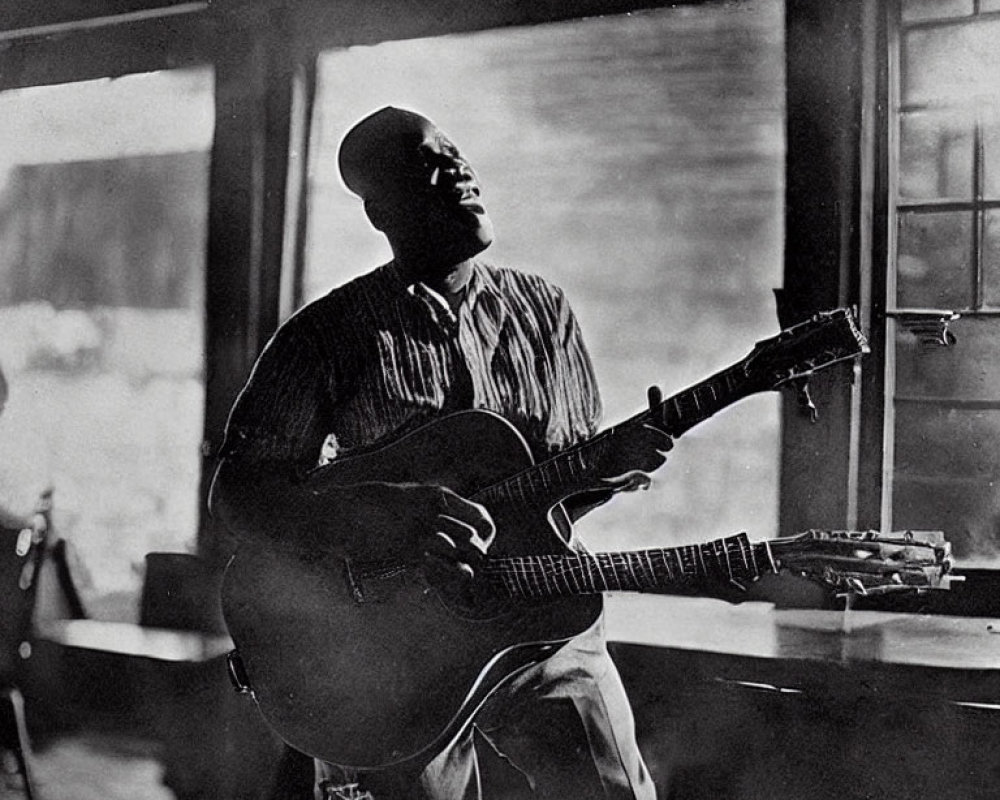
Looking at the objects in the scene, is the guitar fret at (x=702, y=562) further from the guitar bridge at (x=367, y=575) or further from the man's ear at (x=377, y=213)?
the man's ear at (x=377, y=213)

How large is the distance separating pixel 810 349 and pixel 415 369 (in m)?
0.67

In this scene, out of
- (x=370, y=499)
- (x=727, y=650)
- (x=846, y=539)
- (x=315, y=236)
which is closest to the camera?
(x=846, y=539)

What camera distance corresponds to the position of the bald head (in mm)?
2025

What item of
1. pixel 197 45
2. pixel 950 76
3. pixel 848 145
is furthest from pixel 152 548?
pixel 950 76

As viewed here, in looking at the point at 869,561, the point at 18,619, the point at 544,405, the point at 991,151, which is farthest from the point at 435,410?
the point at 18,619

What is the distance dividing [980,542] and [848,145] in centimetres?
67

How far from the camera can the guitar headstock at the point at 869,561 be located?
1.67m

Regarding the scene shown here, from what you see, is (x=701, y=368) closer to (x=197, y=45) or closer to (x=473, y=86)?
(x=473, y=86)

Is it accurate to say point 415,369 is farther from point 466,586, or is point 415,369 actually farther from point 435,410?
point 466,586

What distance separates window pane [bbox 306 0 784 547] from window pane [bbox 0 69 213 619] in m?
0.38

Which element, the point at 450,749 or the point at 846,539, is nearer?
the point at 846,539

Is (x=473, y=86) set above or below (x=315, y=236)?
above

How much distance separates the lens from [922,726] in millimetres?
1708

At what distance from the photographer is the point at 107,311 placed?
7.62 feet
